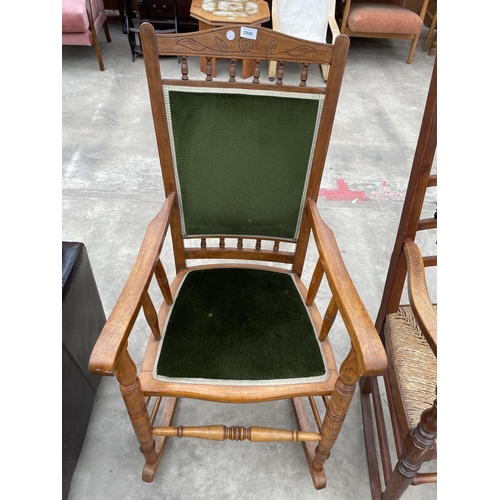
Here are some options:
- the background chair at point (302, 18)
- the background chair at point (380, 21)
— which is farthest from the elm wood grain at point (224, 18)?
the background chair at point (380, 21)

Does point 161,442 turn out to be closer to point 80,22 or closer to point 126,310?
point 126,310

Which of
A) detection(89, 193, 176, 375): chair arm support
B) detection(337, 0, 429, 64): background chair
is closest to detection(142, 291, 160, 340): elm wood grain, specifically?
detection(89, 193, 176, 375): chair arm support

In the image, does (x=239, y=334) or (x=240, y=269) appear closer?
(x=239, y=334)

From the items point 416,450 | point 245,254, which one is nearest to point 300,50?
point 245,254

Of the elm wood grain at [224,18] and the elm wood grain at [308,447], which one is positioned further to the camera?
the elm wood grain at [224,18]

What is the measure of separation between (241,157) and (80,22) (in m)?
3.05

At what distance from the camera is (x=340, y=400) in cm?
96

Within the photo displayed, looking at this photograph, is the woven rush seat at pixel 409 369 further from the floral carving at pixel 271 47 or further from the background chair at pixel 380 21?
the background chair at pixel 380 21

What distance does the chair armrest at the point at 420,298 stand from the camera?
0.83 meters

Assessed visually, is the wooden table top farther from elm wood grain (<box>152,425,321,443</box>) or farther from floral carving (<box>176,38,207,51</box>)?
elm wood grain (<box>152,425,321,443</box>)

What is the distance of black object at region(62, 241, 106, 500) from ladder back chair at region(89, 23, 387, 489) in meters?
0.24

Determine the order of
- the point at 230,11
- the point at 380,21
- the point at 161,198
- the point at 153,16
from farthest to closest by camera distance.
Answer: the point at 153,16 → the point at 380,21 → the point at 230,11 → the point at 161,198

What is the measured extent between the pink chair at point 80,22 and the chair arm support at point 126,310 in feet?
9.94

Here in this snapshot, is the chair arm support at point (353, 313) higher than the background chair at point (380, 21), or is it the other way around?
the background chair at point (380, 21)
